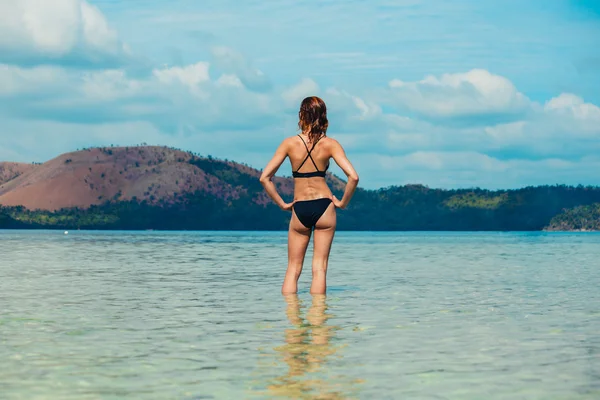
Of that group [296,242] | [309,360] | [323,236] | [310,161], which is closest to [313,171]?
[310,161]

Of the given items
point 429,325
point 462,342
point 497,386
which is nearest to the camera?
point 497,386

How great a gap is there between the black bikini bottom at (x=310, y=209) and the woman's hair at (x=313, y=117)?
1061mm

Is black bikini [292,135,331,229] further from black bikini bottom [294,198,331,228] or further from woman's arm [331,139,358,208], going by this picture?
woman's arm [331,139,358,208]

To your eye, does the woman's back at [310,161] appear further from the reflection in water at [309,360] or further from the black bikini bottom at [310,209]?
the reflection in water at [309,360]

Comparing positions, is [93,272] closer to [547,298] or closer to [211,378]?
[547,298]

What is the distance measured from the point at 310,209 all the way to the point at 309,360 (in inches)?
254

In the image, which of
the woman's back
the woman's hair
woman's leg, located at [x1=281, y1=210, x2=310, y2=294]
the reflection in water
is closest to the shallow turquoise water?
the reflection in water

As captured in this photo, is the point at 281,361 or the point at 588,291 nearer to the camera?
the point at 281,361

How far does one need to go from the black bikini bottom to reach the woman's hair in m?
1.06

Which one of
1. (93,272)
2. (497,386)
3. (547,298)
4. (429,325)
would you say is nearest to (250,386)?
(497,386)

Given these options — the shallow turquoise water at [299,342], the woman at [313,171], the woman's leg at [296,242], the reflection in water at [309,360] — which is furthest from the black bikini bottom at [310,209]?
the reflection in water at [309,360]

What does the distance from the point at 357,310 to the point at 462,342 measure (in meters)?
3.96

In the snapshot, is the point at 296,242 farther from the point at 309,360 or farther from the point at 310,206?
the point at 309,360

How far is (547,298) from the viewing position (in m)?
16.8
